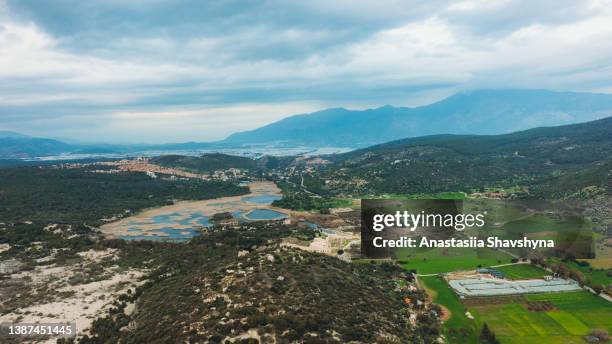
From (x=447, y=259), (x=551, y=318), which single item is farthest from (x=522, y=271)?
(x=551, y=318)

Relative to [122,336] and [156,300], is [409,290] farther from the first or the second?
[122,336]

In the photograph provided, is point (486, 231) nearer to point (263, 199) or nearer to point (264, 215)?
point (264, 215)

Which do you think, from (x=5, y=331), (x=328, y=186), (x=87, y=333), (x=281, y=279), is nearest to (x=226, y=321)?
(x=281, y=279)

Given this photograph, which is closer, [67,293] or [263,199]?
[67,293]

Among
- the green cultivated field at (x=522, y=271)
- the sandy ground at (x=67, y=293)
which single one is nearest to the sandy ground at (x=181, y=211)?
the sandy ground at (x=67, y=293)

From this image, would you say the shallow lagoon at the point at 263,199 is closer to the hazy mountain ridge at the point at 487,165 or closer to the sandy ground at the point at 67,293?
the hazy mountain ridge at the point at 487,165

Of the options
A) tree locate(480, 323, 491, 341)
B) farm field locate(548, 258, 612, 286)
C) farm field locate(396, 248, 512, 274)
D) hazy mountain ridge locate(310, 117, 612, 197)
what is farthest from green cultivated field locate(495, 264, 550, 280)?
hazy mountain ridge locate(310, 117, 612, 197)
